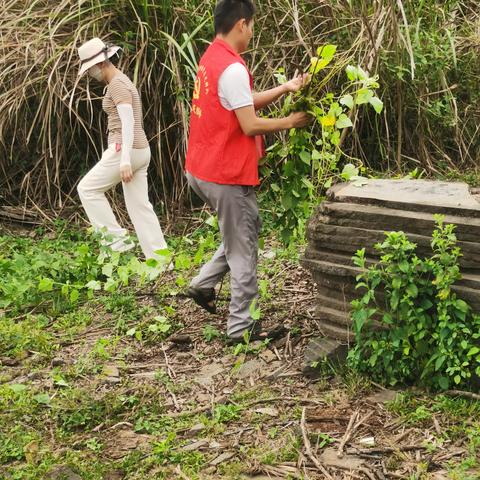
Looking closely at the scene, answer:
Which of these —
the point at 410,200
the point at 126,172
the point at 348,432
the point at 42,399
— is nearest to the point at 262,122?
the point at 410,200

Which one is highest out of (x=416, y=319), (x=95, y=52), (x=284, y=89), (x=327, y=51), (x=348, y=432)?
(x=95, y=52)

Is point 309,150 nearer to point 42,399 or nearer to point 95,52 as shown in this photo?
point 42,399

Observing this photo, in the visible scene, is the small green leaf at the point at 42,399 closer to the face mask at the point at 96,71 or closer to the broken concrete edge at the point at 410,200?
the broken concrete edge at the point at 410,200

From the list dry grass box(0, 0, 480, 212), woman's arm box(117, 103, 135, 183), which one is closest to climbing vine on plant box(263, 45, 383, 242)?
woman's arm box(117, 103, 135, 183)

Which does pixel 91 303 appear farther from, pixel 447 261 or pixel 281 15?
pixel 281 15

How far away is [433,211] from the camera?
365 cm

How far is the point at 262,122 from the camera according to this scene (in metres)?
4.14

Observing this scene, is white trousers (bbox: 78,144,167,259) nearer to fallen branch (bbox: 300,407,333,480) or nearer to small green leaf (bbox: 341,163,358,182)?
small green leaf (bbox: 341,163,358,182)

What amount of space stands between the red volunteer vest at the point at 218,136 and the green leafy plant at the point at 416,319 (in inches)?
34.5

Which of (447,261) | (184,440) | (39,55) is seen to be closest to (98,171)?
(39,55)

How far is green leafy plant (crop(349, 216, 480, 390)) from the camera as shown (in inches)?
136

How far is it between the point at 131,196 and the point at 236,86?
7.00 ft

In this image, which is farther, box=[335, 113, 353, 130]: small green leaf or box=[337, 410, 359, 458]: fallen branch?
box=[335, 113, 353, 130]: small green leaf

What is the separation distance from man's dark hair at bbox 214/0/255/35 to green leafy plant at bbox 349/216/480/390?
1423 mm
